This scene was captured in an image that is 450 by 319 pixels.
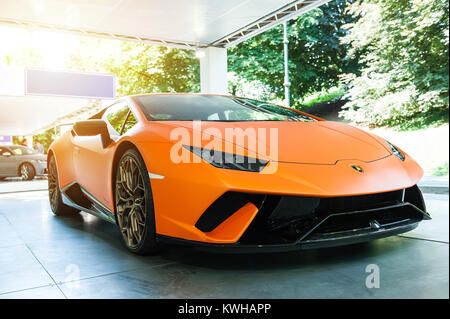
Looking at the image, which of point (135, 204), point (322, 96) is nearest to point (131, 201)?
point (135, 204)

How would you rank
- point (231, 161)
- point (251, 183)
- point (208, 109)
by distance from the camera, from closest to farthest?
1. point (251, 183)
2. point (231, 161)
3. point (208, 109)

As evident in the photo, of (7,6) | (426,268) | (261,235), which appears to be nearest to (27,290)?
(261,235)

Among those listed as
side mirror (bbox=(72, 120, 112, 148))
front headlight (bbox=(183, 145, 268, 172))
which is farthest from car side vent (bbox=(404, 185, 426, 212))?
side mirror (bbox=(72, 120, 112, 148))

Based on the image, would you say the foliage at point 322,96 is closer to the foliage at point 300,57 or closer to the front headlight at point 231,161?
the foliage at point 300,57

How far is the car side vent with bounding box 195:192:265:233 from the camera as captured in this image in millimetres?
2139

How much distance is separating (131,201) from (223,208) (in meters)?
0.81

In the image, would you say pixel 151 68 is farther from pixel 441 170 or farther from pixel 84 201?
pixel 84 201

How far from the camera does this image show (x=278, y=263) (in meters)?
2.41

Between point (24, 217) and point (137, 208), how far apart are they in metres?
2.56

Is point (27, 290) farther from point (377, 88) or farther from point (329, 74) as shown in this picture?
point (329, 74)

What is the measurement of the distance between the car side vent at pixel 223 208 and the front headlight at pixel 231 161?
136 millimetres

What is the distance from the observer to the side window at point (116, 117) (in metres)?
3.14

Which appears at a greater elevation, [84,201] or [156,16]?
[156,16]

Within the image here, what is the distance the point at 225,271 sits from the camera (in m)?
2.33
